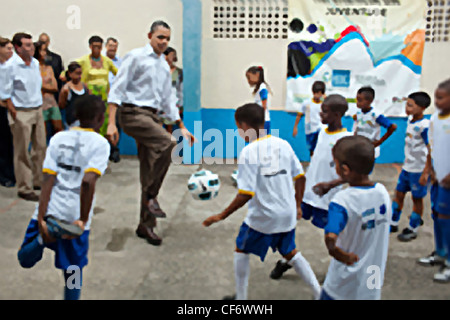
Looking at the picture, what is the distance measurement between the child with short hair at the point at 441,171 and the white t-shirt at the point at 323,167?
661 mm

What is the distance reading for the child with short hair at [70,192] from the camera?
2.84 metres

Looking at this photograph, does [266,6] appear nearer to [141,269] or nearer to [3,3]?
[3,3]

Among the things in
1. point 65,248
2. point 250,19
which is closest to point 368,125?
point 250,19

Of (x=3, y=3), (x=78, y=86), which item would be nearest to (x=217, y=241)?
(x=78, y=86)

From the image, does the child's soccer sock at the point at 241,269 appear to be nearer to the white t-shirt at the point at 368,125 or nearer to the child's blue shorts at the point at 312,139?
the white t-shirt at the point at 368,125

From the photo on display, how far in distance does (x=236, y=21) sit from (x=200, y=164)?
8.17 ft

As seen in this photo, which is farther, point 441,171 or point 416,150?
point 416,150

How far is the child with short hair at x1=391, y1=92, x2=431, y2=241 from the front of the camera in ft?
14.7

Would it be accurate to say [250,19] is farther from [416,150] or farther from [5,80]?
[416,150]

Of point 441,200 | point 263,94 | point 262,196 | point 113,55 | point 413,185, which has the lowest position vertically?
point 413,185

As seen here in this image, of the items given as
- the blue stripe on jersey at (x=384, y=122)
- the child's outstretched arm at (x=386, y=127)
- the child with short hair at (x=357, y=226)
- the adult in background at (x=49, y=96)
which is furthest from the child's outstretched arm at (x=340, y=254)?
the adult in background at (x=49, y=96)

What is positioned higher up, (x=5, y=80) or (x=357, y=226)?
(x=5, y=80)

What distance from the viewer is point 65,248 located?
2.95 metres

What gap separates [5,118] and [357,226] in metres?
5.37
